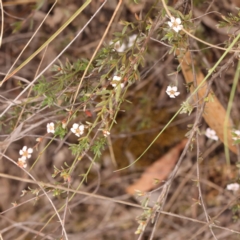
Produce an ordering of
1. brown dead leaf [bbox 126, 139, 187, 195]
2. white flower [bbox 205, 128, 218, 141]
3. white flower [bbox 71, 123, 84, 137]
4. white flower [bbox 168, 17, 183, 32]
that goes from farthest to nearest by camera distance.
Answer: brown dead leaf [bbox 126, 139, 187, 195], white flower [bbox 205, 128, 218, 141], white flower [bbox 71, 123, 84, 137], white flower [bbox 168, 17, 183, 32]

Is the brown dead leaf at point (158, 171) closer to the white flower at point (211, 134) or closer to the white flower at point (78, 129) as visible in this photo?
the white flower at point (211, 134)

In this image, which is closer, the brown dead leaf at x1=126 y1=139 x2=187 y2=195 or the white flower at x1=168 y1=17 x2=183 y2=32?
the white flower at x1=168 y1=17 x2=183 y2=32

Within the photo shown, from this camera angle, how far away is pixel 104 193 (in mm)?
1840

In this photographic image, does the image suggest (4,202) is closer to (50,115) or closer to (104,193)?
(104,193)

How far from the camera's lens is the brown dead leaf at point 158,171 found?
1834 mm

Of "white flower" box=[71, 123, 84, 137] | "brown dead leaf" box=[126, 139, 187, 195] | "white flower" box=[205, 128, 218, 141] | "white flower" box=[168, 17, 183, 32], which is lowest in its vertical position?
"brown dead leaf" box=[126, 139, 187, 195]

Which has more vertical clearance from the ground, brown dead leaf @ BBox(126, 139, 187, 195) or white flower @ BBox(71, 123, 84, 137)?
white flower @ BBox(71, 123, 84, 137)

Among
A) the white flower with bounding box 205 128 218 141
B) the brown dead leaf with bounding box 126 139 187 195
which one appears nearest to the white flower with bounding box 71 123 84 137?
the white flower with bounding box 205 128 218 141

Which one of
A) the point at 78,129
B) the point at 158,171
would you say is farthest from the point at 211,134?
the point at 78,129

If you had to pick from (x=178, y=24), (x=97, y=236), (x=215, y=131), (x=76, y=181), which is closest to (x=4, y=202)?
(x=76, y=181)

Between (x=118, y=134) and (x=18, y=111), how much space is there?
61cm

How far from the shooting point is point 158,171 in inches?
72.6

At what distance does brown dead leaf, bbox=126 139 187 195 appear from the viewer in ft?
6.02

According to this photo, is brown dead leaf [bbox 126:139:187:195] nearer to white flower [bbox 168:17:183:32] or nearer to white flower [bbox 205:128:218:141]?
white flower [bbox 205:128:218:141]
